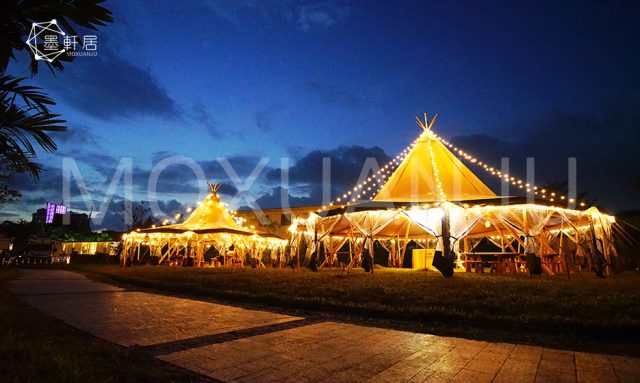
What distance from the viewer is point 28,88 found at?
3.62 meters

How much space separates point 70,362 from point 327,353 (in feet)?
6.97

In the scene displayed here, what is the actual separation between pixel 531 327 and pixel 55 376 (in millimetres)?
5198

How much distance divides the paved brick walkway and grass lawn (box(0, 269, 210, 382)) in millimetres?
241

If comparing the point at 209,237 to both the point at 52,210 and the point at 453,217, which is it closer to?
the point at 453,217

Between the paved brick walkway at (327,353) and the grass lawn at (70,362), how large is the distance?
241mm

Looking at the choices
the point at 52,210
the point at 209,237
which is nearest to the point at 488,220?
the point at 209,237

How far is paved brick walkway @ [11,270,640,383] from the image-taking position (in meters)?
2.89

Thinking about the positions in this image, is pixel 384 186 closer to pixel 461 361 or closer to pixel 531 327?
pixel 531 327

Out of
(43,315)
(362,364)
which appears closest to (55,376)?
(362,364)

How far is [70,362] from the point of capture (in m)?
2.75

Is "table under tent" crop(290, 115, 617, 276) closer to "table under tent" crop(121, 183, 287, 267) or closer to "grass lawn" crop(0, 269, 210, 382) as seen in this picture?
"table under tent" crop(121, 183, 287, 267)

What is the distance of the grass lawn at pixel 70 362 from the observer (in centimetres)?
247

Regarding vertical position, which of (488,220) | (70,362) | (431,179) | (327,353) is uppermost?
(431,179)

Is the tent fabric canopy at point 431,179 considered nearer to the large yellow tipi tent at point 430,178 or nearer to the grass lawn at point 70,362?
the large yellow tipi tent at point 430,178
